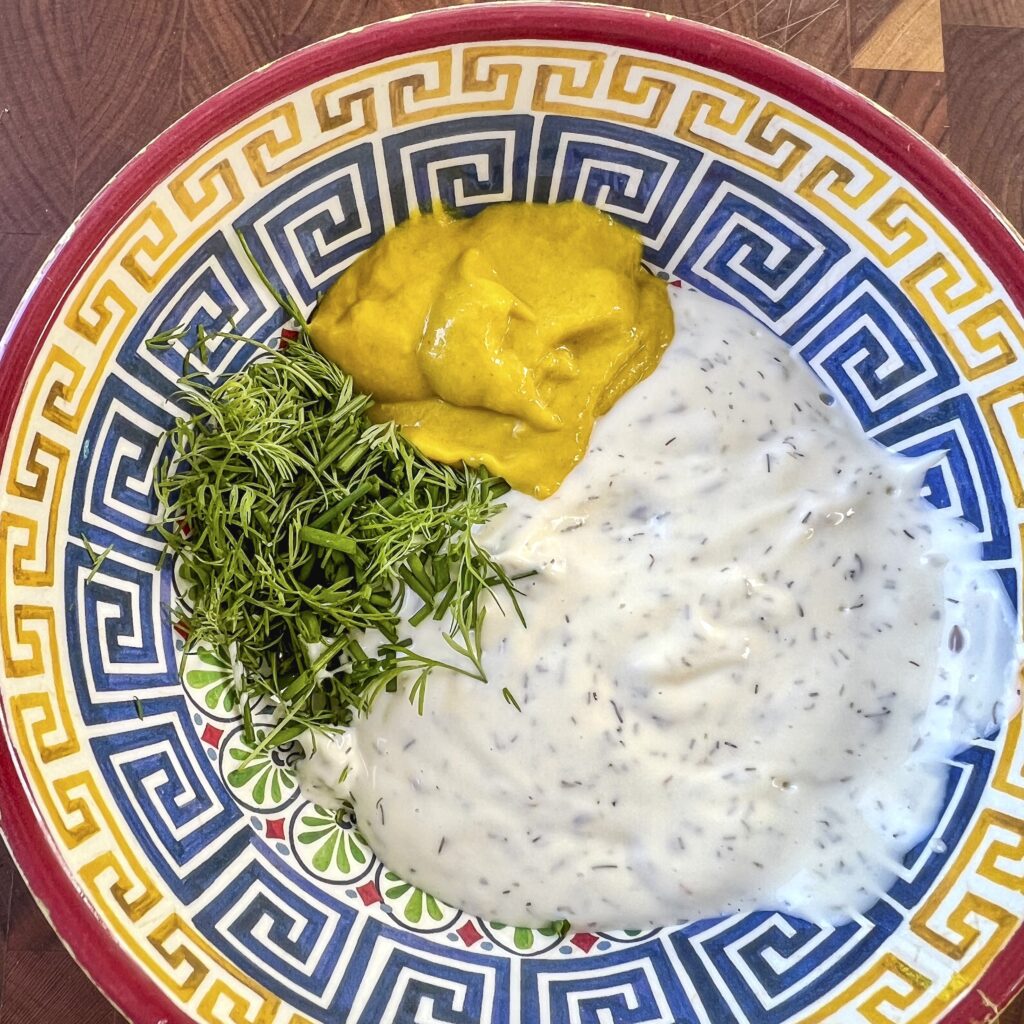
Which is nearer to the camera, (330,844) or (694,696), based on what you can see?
(694,696)

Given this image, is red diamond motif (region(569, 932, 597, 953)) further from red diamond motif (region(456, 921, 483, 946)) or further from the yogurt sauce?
red diamond motif (region(456, 921, 483, 946))

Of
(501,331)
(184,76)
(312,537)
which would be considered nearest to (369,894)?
(312,537)

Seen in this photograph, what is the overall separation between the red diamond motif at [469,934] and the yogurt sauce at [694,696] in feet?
0.20

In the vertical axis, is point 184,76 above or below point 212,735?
above

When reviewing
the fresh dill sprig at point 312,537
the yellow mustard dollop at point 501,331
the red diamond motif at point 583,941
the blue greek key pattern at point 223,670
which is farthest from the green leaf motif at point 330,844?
the yellow mustard dollop at point 501,331

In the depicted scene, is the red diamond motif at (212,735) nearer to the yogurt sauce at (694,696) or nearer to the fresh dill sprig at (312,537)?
the fresh dill sprig at (312,537)

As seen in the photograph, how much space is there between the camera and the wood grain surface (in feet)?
5.56

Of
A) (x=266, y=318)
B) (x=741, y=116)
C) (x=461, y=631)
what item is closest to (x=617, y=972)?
(x=461, y=631)

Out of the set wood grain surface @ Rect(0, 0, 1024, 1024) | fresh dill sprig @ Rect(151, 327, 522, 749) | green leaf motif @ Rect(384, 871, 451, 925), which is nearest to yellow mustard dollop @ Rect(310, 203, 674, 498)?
fresh dill sprig @ Rect(151, 327, 522, 749)

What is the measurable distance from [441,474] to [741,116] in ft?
2.68

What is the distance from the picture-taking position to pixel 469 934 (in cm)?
163

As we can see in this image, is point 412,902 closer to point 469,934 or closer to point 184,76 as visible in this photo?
point 469,934

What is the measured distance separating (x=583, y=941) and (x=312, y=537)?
35.1 inches

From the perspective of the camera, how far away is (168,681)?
161cm
